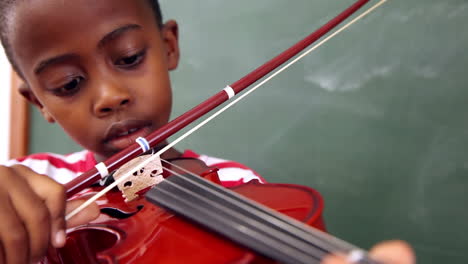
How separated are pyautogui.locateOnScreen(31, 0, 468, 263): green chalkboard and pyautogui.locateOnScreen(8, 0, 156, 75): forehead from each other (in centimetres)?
33

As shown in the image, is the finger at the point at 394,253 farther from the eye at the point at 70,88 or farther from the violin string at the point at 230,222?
the eye at the point at 70,88

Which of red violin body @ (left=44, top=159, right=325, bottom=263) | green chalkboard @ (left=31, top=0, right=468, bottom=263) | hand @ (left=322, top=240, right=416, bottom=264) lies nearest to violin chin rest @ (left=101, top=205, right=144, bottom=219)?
red violin body @ (left=44, top=159, right=325, bottom=263)

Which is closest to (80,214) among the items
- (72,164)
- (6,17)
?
(6,17)

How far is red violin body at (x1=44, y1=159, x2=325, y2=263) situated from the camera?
0.99 ft

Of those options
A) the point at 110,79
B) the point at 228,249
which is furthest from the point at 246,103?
the point at 228,249

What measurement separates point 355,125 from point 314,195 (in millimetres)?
348

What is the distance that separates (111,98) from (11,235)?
0.77ft

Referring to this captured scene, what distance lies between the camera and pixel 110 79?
0.48 m

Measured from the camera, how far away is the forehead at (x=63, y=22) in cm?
45

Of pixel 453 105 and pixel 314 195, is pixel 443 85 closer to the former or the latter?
pixel 453 105

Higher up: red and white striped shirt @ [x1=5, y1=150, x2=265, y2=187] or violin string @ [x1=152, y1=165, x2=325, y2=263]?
red and white striped shirt @ [x1=5, y1=150, x2=265, y2=187]

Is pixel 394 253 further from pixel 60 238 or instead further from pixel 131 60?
pixel 131 60

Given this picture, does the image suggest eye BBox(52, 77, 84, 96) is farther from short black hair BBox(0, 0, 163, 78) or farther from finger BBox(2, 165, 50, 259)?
finger BBox(2, 165, 50, 259)

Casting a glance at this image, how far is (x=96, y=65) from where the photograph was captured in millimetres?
469
